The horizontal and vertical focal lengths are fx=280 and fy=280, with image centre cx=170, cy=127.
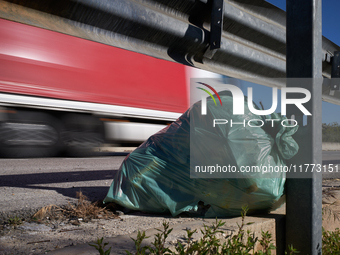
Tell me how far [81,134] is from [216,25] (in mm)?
4620

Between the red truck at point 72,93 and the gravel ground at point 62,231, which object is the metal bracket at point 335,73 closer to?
the gravel ground at point 62,231

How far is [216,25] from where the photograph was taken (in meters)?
1.64

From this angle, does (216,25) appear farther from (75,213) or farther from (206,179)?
(75,213)

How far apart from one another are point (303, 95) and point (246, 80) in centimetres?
62

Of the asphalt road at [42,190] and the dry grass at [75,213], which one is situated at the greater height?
the asphalt road at [42,190]

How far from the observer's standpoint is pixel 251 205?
179 cm

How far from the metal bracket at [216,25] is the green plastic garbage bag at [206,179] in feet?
1.35

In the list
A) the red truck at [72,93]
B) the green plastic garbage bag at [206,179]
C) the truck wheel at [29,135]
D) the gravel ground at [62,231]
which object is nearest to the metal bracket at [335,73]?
the green plastic garbage bag at [206,179]

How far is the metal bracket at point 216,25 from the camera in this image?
1.62 metres

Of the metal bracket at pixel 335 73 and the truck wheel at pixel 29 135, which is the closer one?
the metal bracket at pixel 335 73

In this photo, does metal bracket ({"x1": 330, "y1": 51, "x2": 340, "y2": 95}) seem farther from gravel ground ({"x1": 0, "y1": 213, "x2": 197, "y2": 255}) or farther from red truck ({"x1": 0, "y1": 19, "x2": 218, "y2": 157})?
red truck ({"x1": 0, "y1": 19, "x2": 218, "y2": 157})

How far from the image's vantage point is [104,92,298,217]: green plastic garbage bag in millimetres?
1690

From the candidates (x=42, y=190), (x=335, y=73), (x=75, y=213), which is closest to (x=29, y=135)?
(x=42, y=190)

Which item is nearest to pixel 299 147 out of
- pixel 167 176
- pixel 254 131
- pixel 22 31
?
pixel 254 131
